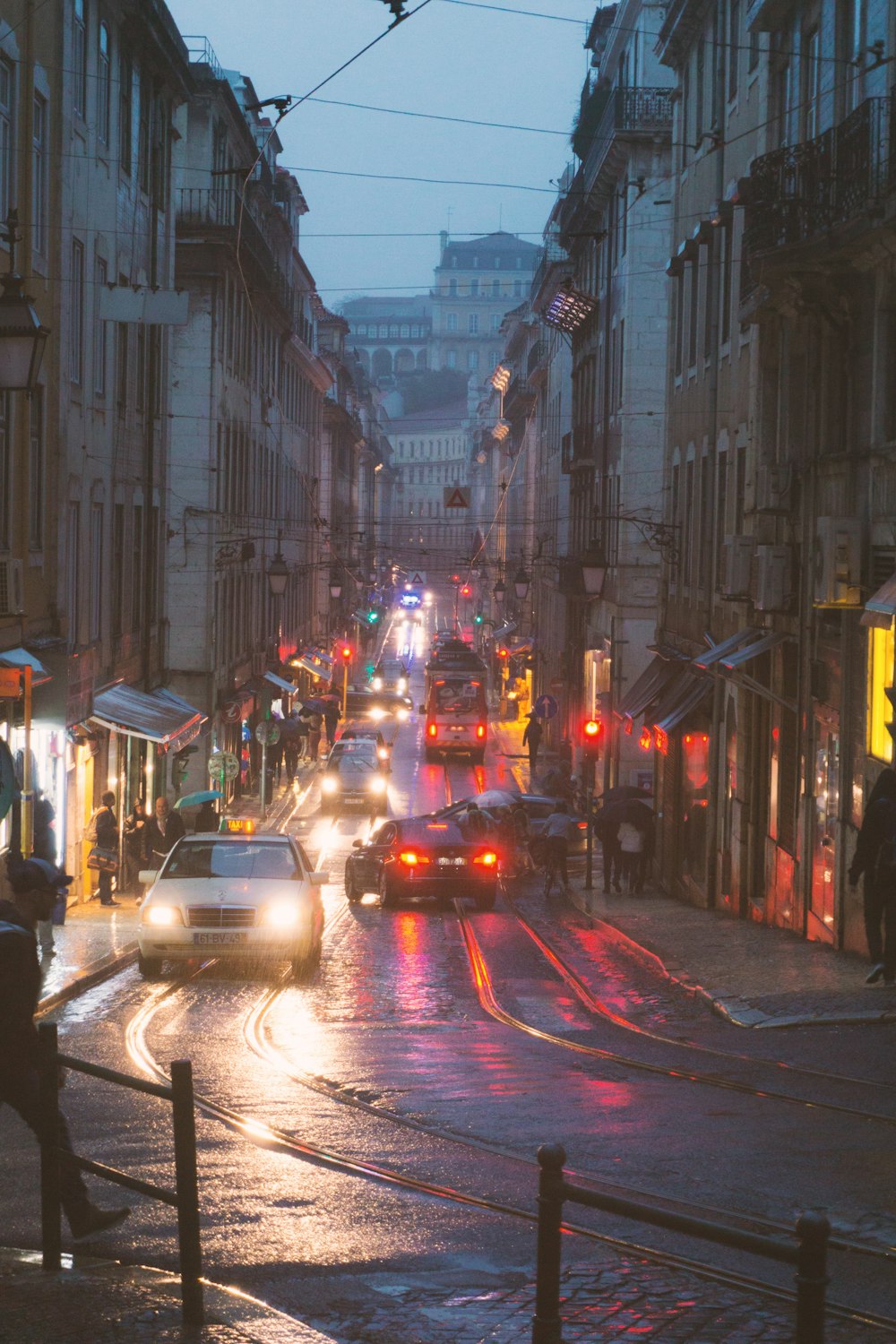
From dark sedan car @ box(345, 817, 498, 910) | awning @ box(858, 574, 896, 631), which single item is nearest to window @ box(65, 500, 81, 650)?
dark sedan car @ box(345, 817, 498, 910)

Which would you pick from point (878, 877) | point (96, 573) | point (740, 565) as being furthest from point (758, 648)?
point (96, 573)

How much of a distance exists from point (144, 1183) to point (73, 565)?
65.6 feet

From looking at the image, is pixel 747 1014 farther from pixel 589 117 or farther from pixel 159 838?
pixel 589 117

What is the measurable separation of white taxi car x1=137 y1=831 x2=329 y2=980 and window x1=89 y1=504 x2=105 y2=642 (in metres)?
9.78

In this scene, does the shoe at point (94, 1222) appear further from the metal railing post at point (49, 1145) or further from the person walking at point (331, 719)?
the person walking at point (331, 719)

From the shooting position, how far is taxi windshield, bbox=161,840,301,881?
19156 mm

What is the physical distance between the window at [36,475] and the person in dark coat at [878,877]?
11.4 meters

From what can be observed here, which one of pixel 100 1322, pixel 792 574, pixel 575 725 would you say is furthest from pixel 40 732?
pixel 575 725

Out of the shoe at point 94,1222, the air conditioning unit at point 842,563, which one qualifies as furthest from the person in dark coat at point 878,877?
the shoe at point 94,1222

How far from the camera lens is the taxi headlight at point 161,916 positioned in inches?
704

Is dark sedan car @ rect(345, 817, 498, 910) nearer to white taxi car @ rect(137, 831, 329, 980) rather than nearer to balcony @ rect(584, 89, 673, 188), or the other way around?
white taxi car @ rect(137, 831, 329, 980)

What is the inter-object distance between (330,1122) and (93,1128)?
4.46ft

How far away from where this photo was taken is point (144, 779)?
34.0 metres

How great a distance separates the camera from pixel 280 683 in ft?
176
